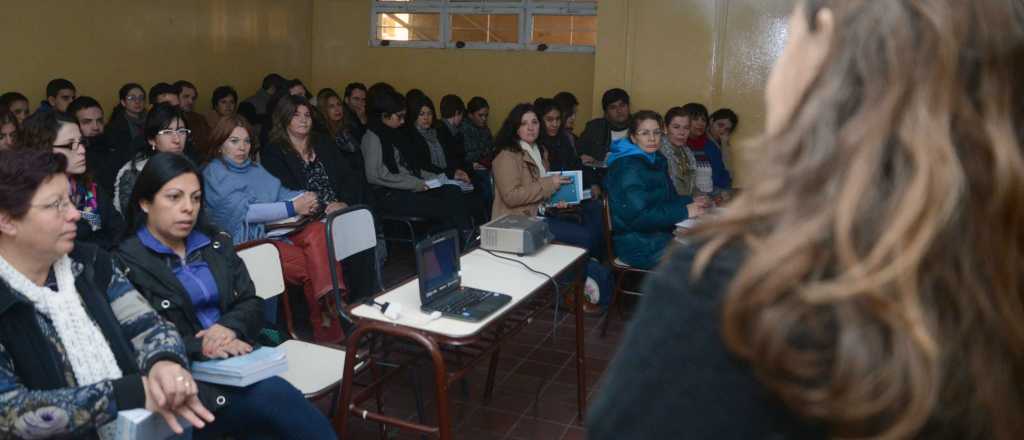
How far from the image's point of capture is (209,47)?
8.14 m

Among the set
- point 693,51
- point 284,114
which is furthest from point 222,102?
point 693,51

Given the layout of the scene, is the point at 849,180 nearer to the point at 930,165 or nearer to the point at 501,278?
the point at 930,165

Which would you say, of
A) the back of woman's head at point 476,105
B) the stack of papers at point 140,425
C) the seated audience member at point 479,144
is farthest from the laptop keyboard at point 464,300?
the back of woman's head at point 476,105

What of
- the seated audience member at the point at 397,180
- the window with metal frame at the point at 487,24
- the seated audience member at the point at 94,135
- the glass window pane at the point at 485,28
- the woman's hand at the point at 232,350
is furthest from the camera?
the glass window pane at the point at 485,28

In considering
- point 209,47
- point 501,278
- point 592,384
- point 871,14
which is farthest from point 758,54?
point 871,14

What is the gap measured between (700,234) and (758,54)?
662 cm

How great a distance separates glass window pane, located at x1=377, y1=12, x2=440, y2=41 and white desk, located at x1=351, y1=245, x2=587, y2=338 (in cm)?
608

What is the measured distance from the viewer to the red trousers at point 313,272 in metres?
4.23

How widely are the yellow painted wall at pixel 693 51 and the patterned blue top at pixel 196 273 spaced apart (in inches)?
196

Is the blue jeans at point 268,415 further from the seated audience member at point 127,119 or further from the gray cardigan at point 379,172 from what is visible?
the seated audience member at point 127,119

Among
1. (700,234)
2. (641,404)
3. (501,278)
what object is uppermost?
(700,234)

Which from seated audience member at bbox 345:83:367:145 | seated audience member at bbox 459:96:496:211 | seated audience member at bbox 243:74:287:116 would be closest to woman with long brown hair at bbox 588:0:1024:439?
seated audience member at bbox 459:96:496:211

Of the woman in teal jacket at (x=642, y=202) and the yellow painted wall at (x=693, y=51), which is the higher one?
the yellow painted wall at (x=693, y=51)

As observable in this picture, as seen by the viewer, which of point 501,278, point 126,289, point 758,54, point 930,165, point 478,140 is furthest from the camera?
point 478,140
